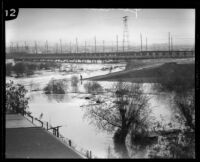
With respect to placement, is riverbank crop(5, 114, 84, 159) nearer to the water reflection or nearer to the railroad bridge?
the water reflection

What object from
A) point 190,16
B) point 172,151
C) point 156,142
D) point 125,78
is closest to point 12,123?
point 125,78

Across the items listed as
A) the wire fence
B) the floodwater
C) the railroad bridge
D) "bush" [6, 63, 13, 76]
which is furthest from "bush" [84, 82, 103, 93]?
"bush" [6, 63, 13, 76]

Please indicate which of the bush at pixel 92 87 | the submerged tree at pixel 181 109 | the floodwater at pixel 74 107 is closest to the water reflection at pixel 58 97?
the floodwater at pixel 74 107

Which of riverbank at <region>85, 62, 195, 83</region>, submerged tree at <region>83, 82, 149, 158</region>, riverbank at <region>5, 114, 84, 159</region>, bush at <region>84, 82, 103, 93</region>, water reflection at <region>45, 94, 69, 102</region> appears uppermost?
riverbank at <region>85, 62, 195, 83</region>

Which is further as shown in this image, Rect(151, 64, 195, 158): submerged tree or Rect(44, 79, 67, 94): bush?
Rect(44, 79, 67, 94): bush

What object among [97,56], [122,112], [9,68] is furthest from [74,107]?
[9,68]

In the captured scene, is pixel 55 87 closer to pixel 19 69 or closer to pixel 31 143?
pixel 19 69
